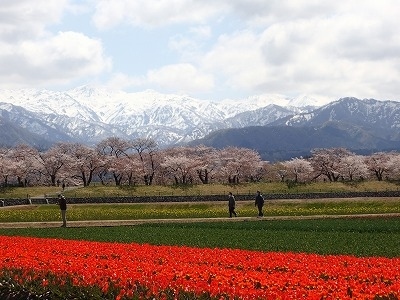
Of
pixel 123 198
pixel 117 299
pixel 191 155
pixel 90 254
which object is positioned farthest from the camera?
pixel 191 155

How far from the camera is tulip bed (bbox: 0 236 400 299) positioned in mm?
12281

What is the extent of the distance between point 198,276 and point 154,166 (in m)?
129

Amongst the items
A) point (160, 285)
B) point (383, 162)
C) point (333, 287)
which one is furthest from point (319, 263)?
point (383, 162)

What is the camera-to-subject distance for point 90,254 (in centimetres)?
2208

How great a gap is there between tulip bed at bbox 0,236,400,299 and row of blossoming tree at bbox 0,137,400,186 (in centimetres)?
10862

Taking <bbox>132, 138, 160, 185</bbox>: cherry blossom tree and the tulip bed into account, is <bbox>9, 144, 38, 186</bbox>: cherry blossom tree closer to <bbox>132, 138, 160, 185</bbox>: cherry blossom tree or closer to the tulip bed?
<bbox>132, 138, 160, 185</bbox>: cherry blossom tree

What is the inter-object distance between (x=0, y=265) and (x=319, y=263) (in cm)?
1147

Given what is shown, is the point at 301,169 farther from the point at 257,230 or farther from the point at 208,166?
the point at 257,230

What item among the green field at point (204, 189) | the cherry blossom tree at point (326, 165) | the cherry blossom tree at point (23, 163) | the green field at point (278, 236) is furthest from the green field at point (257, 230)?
the cherry blossom tree at point (326, 165)

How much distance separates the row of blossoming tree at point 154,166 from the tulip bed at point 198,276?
109 m

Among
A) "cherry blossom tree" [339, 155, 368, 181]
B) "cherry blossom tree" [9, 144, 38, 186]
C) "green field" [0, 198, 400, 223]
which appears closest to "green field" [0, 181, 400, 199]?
"cherry blossom tree" [9, 144, 38, 186]

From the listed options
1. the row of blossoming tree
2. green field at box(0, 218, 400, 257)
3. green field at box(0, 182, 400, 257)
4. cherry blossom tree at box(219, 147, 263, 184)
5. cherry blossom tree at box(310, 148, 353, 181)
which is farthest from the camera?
cherry blossom tree at box(310, 148, 353, 181)

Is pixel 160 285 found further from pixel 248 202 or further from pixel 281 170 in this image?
pixel 281 170

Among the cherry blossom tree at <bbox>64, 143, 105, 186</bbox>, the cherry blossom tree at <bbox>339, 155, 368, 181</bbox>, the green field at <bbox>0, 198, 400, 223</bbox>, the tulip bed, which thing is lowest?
the green field at <bbox>0, 198, 400, 223</bbox>
